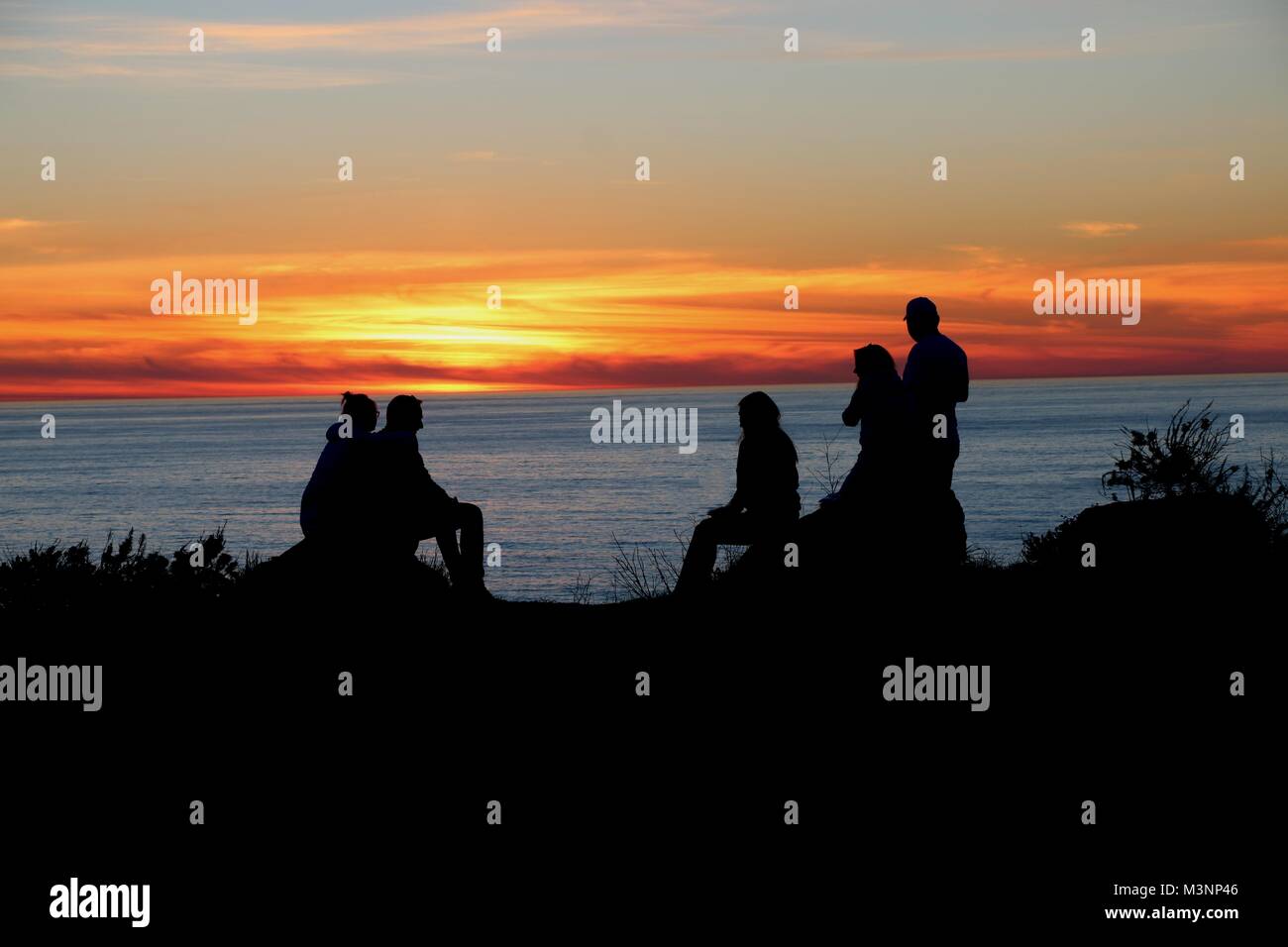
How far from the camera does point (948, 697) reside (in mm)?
8375

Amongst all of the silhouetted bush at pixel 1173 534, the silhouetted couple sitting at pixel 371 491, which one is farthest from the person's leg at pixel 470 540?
the silhouetted bush at pixel 1173 534

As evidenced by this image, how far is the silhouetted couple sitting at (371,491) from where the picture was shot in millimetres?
9336

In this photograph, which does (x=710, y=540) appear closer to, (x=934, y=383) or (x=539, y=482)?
(x=934, y=383)

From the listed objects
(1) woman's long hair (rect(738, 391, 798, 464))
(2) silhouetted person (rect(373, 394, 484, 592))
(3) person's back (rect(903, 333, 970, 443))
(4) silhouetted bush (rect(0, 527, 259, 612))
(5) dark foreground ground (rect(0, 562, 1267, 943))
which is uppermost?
(3) person's back (rect(903, 333, 970, 443))

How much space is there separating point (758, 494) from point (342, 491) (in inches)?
119

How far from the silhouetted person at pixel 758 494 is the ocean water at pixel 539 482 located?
8.04ft

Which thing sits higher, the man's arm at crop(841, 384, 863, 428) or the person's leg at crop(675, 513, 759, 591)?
the man's arm at crop(841, 384, 863, 428)

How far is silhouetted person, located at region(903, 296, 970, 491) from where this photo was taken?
9203 mm

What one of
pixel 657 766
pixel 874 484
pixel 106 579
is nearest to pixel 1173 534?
pixel 874 484

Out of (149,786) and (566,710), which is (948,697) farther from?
(149,786)

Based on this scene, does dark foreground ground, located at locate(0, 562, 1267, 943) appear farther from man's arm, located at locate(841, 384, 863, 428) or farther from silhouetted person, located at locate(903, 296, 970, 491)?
man's arm, located at locate(841, 384, 863, 428)

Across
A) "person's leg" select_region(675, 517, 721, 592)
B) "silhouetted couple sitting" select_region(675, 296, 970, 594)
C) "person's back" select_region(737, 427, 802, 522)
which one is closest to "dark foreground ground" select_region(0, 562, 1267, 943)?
"person's leg" select_region(675, 517, 721, 592)

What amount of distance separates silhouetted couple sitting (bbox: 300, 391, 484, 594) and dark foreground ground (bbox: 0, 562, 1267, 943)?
0.42m

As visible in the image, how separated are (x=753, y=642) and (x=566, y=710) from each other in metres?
1.62
